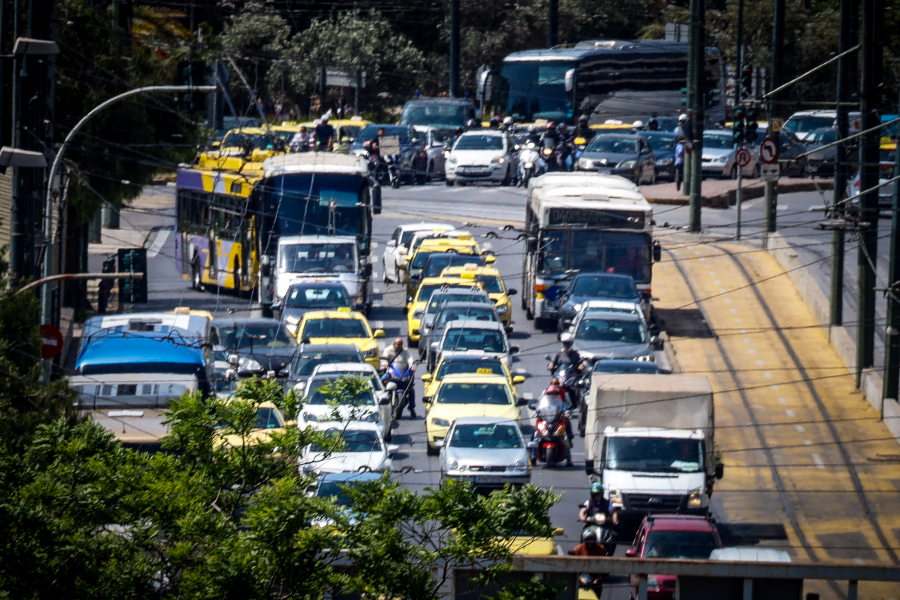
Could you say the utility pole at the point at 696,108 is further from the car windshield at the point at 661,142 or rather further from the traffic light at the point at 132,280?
the traffic light at the point at 132,280

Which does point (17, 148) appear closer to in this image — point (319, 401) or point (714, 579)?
point (319, 401)

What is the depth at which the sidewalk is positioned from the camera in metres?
42.9

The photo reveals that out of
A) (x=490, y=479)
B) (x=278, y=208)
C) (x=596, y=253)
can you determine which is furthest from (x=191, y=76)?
(x=596, y=253)

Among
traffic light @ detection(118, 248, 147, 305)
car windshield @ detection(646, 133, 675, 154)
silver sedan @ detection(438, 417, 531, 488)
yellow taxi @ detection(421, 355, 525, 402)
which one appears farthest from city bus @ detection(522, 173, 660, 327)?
car windshield @ detection(646, 133, 675, 154)

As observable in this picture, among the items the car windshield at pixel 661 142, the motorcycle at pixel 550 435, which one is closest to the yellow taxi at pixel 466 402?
the motorcycle at pixel 550 435

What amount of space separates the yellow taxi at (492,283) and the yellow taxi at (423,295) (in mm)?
247

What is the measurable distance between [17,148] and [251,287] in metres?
14.7

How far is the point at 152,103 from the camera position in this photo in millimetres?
34469

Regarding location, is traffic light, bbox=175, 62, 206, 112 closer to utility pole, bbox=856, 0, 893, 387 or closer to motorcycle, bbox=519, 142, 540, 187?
utility pole, bbox=856, 0, 893, 387

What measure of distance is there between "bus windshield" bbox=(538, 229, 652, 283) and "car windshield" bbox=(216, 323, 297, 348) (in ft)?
20.8

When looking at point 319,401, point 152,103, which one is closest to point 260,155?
point 152,103

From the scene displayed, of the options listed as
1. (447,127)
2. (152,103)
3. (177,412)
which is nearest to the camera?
(177,412)

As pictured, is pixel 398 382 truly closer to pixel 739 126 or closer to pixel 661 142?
pixel 739 126

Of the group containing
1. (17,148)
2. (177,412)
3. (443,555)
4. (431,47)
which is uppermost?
(431,47)
